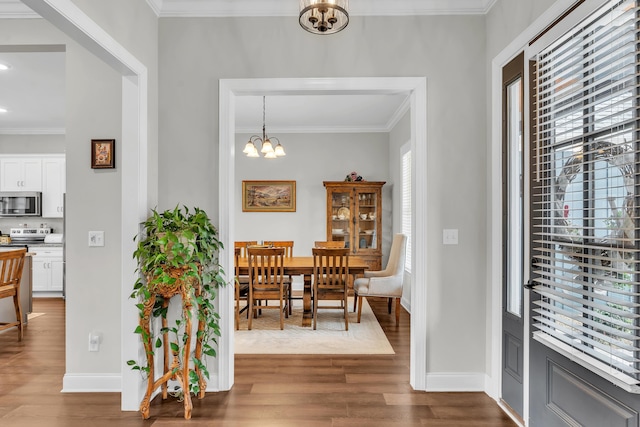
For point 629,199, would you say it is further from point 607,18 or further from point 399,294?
point 399,294

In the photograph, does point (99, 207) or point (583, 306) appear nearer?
point (583, 306)

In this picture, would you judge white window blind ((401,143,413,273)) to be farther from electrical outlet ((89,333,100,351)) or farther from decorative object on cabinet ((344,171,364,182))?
electrical outlet ((89,333,100,351))

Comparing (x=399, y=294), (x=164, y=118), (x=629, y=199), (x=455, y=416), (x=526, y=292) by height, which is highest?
(x=164, y=118)

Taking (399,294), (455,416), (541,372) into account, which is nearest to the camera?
(541,372)

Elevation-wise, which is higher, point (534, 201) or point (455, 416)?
point (534, 201)

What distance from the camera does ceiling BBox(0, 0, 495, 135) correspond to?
109 inches

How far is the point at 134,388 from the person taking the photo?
2.49 m

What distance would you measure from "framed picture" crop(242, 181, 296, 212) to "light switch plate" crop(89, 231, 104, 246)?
3.91m

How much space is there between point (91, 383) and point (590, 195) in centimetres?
337

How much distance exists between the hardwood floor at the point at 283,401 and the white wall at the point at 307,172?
336 cm

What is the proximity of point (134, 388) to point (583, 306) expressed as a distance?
2645 mm

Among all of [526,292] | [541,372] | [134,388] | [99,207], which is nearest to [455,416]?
[541,372]

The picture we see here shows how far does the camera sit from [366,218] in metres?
6.22

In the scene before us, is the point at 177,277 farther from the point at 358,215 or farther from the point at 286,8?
the point at 358,215
